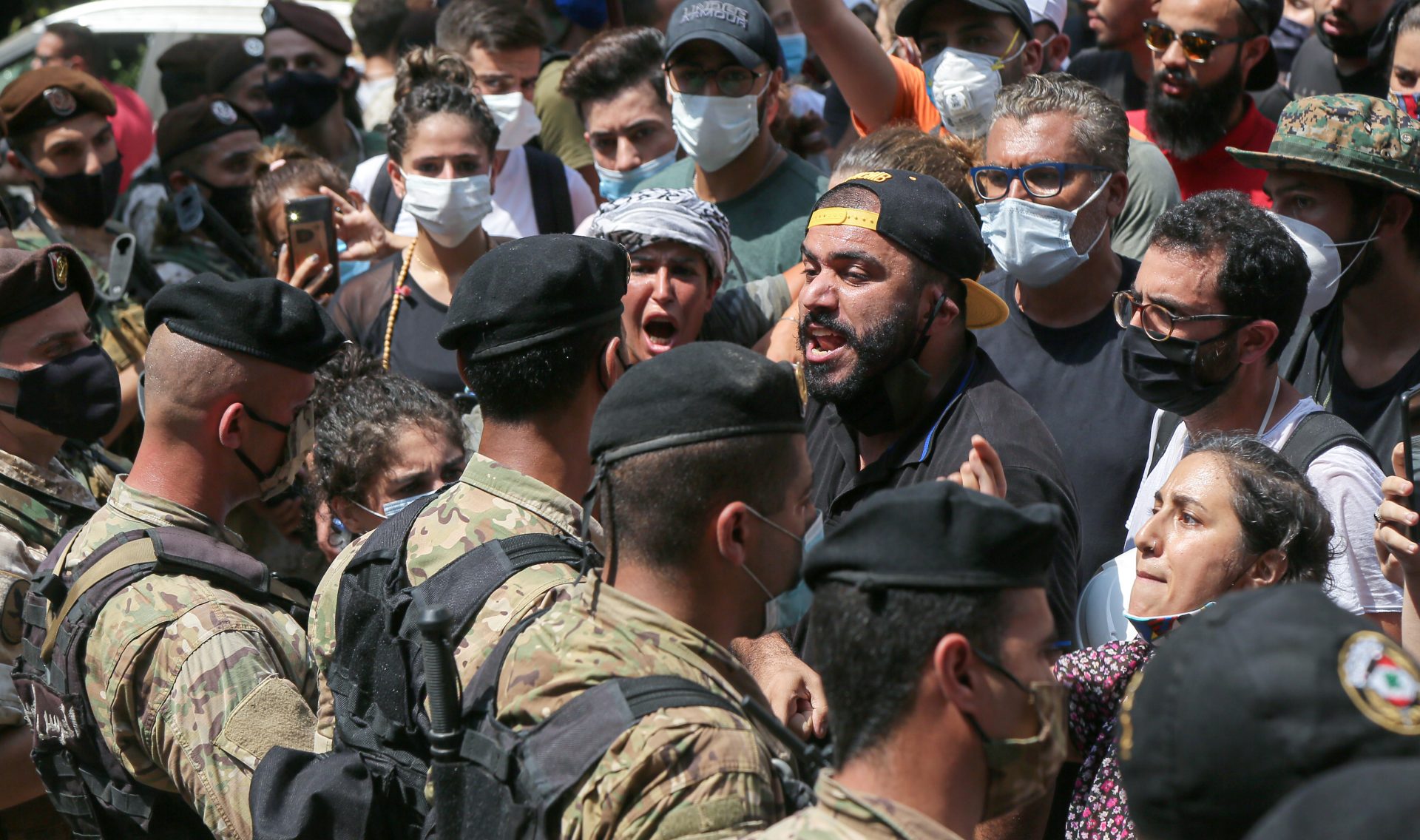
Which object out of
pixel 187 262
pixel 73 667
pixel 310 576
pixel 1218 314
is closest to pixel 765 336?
pixel 1218 314

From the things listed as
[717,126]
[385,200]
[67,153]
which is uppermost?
[717,126]

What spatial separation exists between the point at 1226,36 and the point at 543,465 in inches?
152

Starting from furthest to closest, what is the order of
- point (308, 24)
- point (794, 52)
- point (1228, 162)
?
1. point (794, 52)
2. point (308, 24)
3. point (1228, 162)

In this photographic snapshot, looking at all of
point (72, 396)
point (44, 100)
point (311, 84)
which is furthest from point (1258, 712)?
point (311, 84)

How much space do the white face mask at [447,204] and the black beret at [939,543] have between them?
12.7 ft

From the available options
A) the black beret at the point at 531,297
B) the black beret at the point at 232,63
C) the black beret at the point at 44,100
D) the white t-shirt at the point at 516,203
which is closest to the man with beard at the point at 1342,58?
the white t-shirt at the point at 516,203

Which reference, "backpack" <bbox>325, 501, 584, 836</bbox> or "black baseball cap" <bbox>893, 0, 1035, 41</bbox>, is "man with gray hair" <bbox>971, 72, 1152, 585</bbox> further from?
"backpack" <bbox>325, 501, 584, 836</bbox>

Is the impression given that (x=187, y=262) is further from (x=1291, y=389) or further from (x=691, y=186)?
(x=1291, y=389)

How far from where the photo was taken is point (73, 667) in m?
3.27

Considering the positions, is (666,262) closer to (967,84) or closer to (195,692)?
(967,84)

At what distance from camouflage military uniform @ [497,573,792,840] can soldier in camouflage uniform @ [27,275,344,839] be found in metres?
0.96

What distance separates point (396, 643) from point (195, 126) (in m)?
5.41

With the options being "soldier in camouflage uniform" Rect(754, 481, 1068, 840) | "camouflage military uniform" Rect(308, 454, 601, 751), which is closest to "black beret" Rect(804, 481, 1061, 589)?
"soldier in camouflage uniform" Rect(754, 481, 1068, 840)

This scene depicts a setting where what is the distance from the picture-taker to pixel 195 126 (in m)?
7.50
